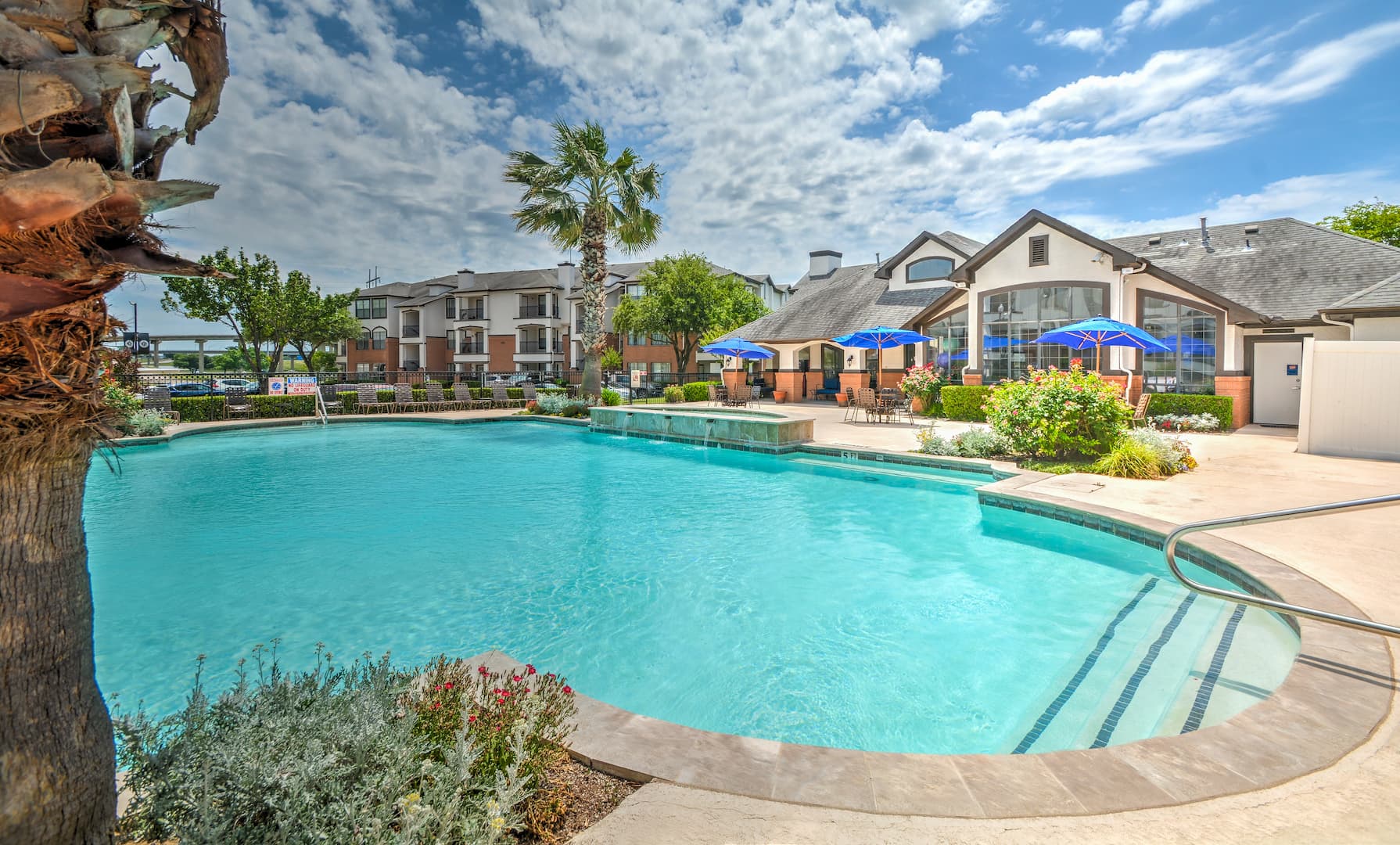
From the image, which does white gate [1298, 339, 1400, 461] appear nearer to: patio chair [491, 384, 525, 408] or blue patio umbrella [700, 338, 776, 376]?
blue patio umbrella [700, 338, 776, 376]

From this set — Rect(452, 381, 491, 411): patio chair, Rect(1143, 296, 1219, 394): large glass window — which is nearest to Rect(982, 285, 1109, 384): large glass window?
Rect(1143, 296, 1219, 394): large glass window

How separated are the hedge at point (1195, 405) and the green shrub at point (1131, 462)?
26.6 ft

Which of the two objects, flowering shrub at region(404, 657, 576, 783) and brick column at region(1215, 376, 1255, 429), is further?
brick column at region(1215, 376, 1255, 429)

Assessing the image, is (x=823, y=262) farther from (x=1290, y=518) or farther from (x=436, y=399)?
(x=1290, y=518)

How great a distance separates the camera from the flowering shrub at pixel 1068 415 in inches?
454

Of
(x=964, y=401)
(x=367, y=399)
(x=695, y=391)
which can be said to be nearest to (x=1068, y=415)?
(x=964, y=401)

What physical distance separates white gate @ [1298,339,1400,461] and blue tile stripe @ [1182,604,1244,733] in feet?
33.2

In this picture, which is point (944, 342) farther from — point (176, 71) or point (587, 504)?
point (176, 71)

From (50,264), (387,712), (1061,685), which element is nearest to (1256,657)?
(1061,685)

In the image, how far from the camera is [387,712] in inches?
103

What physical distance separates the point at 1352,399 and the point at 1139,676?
39.6 feet

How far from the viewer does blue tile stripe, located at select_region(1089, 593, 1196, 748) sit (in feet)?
13.2

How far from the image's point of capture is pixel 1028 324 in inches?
787

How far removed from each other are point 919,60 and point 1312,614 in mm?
16618
